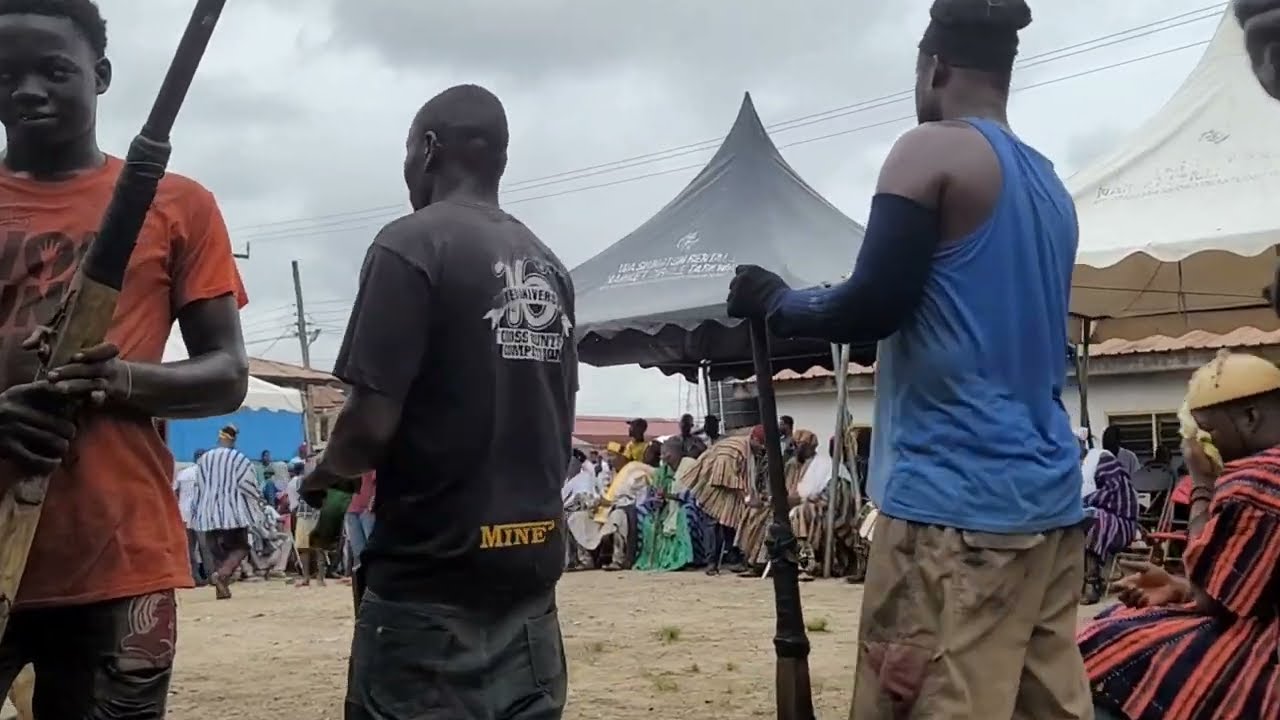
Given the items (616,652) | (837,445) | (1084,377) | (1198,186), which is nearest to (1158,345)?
(837,445)

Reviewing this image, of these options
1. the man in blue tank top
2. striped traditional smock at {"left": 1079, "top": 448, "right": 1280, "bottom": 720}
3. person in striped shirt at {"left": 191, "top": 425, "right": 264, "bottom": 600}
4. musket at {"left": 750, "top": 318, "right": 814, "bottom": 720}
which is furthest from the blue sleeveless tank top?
person in striped shirt at {"left": 191, "top": 425, "right": 264, "bottom": 600}

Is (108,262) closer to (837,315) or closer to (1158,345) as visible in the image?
(837,315)

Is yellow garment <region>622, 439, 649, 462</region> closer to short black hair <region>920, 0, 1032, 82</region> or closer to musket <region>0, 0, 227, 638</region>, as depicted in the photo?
short black hair <region>920, 0, 1032, 82</region>

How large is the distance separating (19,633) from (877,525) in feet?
5.07

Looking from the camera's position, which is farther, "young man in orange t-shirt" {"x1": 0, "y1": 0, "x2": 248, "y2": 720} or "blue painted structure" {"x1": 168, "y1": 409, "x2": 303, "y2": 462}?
"blue painted structure" {"x1": 168, "y1": 409, "x2": 303, "y2": 462}

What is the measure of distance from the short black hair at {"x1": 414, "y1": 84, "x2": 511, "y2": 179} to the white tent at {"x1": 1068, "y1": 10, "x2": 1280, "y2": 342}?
6.26m

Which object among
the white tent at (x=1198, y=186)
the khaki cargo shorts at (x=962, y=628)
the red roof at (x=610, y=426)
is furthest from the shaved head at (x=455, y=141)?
the red roof at (x=610, y=426)

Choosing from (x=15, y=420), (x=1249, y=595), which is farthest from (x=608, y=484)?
(x=15, y=420)

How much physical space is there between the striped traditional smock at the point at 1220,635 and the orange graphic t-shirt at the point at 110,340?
2.25 m

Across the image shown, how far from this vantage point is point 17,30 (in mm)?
2176

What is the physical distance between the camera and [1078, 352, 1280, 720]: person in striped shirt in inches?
118

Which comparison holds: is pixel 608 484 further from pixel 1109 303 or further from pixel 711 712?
pixel 711 712

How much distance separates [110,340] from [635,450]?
1387 centimetres

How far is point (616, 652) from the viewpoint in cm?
762
